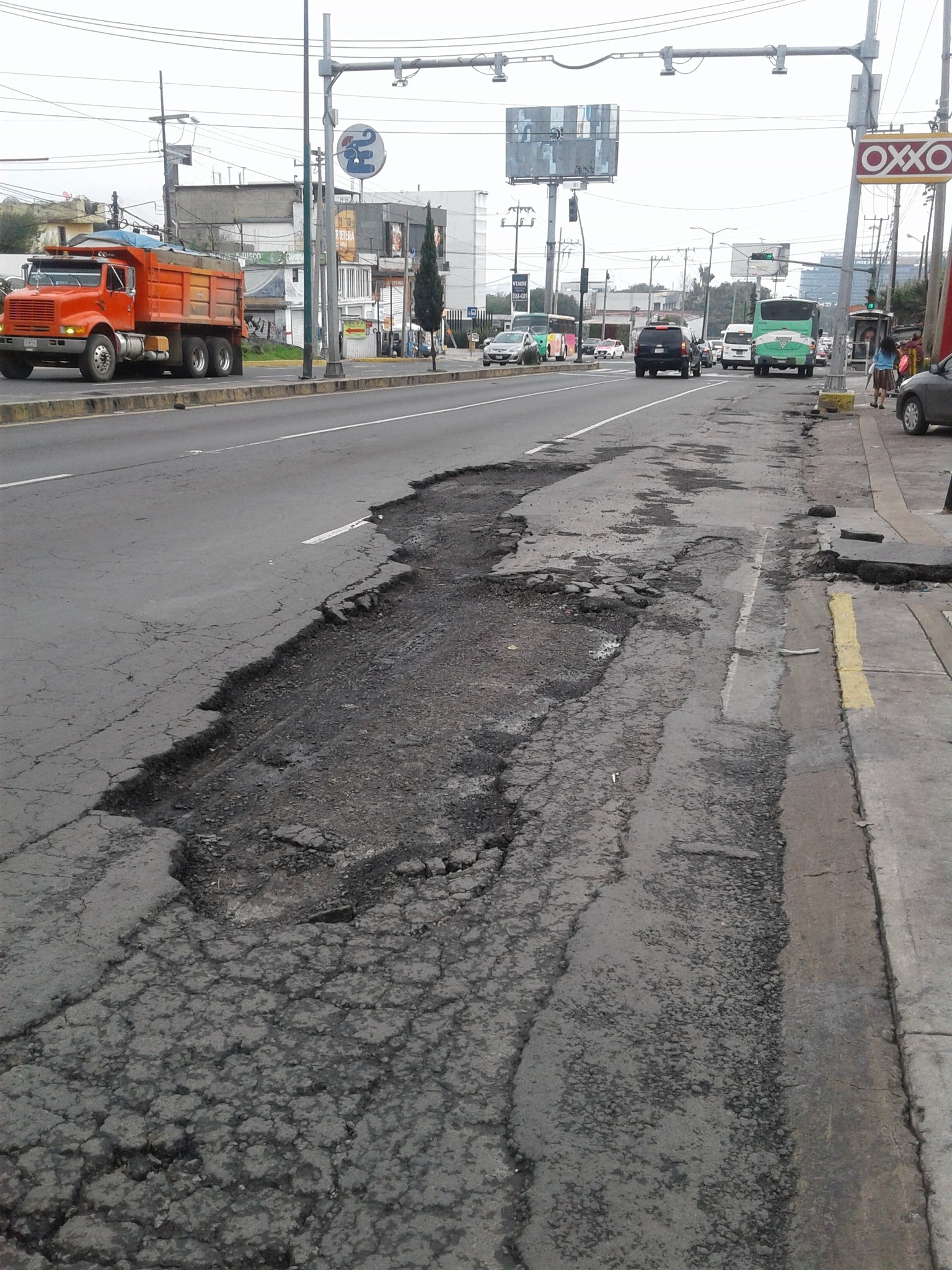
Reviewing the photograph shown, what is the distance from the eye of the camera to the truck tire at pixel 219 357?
2895cm

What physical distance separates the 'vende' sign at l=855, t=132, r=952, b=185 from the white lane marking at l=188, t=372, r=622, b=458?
848cm

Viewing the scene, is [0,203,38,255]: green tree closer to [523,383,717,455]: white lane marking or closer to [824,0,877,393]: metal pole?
[523,383,717,455]: white lane marking

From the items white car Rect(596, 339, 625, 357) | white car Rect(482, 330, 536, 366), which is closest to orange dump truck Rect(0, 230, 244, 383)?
white car Rect(482, 330, 536, 366)

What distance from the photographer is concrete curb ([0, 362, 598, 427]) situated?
674 inches

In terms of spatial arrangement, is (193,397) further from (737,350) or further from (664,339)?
(737,350)

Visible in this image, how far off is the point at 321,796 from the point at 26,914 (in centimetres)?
125

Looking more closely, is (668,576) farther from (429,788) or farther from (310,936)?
(310,936)

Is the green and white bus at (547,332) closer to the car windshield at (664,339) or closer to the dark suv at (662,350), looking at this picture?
the dark suv at (662,350)

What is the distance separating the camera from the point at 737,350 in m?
61.2

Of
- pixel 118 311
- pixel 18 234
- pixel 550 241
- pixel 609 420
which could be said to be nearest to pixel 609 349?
pixel 550 241

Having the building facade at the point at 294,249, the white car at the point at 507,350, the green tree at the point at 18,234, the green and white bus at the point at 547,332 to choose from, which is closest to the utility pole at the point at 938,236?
the white car at the point at 507,350

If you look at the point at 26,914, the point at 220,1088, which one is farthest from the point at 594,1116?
the point at 26,914

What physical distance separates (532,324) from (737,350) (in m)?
11.1

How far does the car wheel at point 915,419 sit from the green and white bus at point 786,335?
96.7ft
